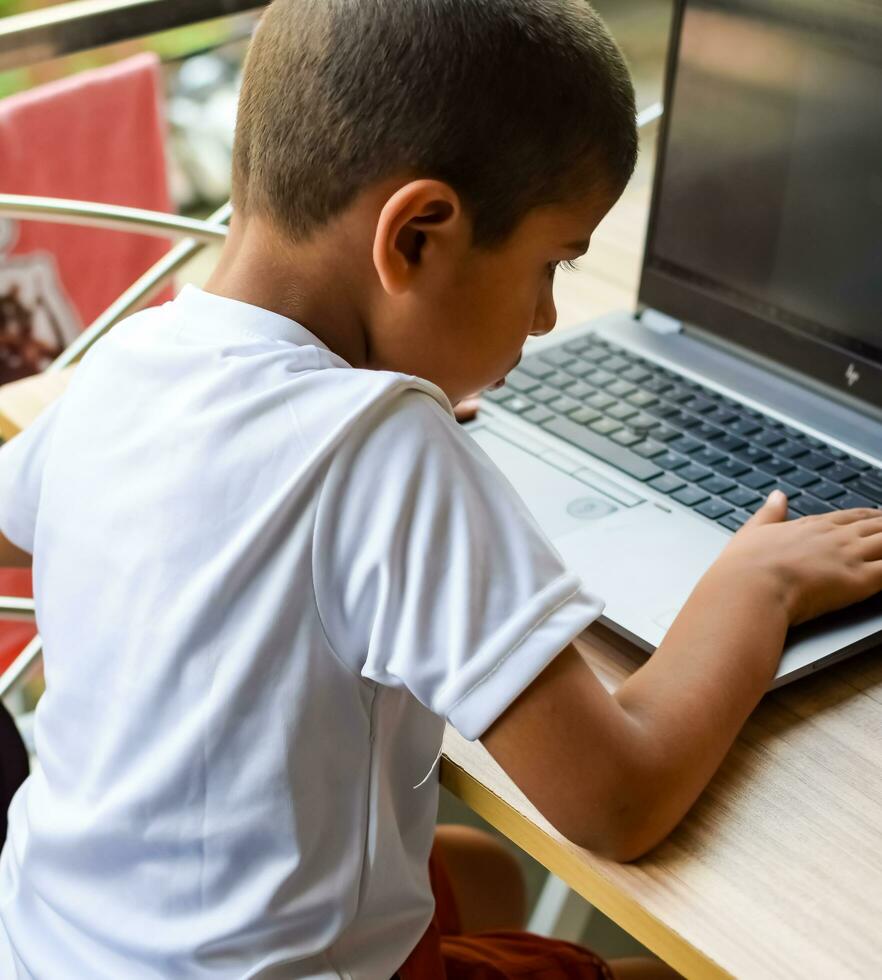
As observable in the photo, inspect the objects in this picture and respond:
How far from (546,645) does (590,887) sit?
5.6 inches

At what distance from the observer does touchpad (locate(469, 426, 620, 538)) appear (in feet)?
2.74

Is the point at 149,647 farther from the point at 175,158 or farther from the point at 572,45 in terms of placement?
the point at 175,158

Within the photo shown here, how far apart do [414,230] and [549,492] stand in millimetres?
307

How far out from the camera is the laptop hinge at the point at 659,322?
3.60 ft

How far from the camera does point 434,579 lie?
565 millimetres

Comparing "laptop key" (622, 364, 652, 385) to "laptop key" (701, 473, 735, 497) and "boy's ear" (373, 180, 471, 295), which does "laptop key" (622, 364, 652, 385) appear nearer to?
"laptop key" (701, 473, 735, 497)

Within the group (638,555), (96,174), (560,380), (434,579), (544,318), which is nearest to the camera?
(434,579)

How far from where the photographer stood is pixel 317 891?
641mm

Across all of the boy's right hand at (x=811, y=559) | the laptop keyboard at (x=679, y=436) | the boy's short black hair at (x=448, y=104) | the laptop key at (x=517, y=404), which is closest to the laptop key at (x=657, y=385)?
the laptop keyboard at (x=679, y=436)

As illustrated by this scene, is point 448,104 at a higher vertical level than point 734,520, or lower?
higher

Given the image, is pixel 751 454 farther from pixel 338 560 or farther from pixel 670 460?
pixel 338 560

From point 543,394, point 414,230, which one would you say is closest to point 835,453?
point 543,394

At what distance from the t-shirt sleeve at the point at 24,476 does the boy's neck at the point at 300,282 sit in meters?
0.18

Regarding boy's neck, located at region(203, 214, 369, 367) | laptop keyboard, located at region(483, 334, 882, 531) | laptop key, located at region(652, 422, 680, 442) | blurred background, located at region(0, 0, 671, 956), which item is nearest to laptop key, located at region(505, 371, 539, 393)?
laptop keyboard, located at region(483, 334, 882, 531)
